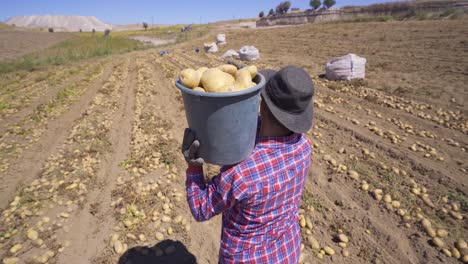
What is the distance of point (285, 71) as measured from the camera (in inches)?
45.3

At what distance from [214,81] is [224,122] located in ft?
0.61

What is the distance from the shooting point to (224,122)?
1.15m

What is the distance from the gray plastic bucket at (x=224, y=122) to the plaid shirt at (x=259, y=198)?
9 cm

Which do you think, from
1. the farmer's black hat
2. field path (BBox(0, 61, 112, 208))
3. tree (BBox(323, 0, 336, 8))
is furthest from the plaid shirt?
tree (BBox(323, 0, 336, 8))

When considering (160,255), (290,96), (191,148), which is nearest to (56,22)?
(160,255)

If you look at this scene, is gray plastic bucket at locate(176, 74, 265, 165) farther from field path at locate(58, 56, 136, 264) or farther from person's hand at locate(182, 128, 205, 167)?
field path at locate(58, 56, 136, 264)

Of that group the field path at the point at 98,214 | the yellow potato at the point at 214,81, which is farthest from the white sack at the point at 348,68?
the yellow potato at the point at 214,81

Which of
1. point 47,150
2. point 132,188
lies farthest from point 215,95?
point 47,150

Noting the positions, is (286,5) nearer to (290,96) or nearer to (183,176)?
(183,176)

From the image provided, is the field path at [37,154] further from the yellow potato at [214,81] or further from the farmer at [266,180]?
the yellow potato at [214,81]

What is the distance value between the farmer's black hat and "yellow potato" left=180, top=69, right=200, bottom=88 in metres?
0.33

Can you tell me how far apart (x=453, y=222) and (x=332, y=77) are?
18.6 feet

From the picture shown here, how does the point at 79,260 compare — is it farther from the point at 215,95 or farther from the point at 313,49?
the point at 313,49

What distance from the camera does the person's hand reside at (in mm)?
1224
